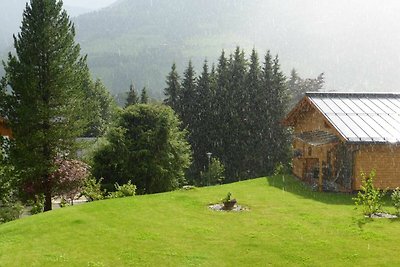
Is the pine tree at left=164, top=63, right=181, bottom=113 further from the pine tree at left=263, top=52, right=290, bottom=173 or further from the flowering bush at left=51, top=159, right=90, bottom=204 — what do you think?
the flowering bush at left=51, top=159, right=90, bottom=204

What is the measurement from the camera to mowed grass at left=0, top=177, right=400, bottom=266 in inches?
569

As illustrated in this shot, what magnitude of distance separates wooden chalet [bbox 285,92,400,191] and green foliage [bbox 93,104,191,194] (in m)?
12.1

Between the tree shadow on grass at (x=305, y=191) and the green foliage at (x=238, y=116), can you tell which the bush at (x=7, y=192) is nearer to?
the tree shadow on grass at (x=305, y=191)

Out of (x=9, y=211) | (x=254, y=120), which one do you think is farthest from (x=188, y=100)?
(x=9, y=211)

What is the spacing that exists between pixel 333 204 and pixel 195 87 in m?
41.8

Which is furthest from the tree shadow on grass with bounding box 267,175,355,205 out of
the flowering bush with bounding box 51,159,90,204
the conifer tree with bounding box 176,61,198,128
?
the conifer tree with bounding box 176,61,198,128

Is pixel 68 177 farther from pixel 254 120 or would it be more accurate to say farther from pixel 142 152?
pixel 254 120

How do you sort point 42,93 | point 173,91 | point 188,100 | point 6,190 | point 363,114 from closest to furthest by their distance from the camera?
point 6,190
point 363,114
point 42,93
point 188,100
point 173,91

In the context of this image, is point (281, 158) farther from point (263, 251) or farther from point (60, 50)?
point (263, 251)

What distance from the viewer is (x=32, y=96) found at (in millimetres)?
29016

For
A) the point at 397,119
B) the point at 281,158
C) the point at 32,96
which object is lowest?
the point at 281,158

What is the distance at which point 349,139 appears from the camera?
81.5ft

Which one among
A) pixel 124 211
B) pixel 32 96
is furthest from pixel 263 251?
pixel 32 96

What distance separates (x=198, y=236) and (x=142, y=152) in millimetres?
23093
